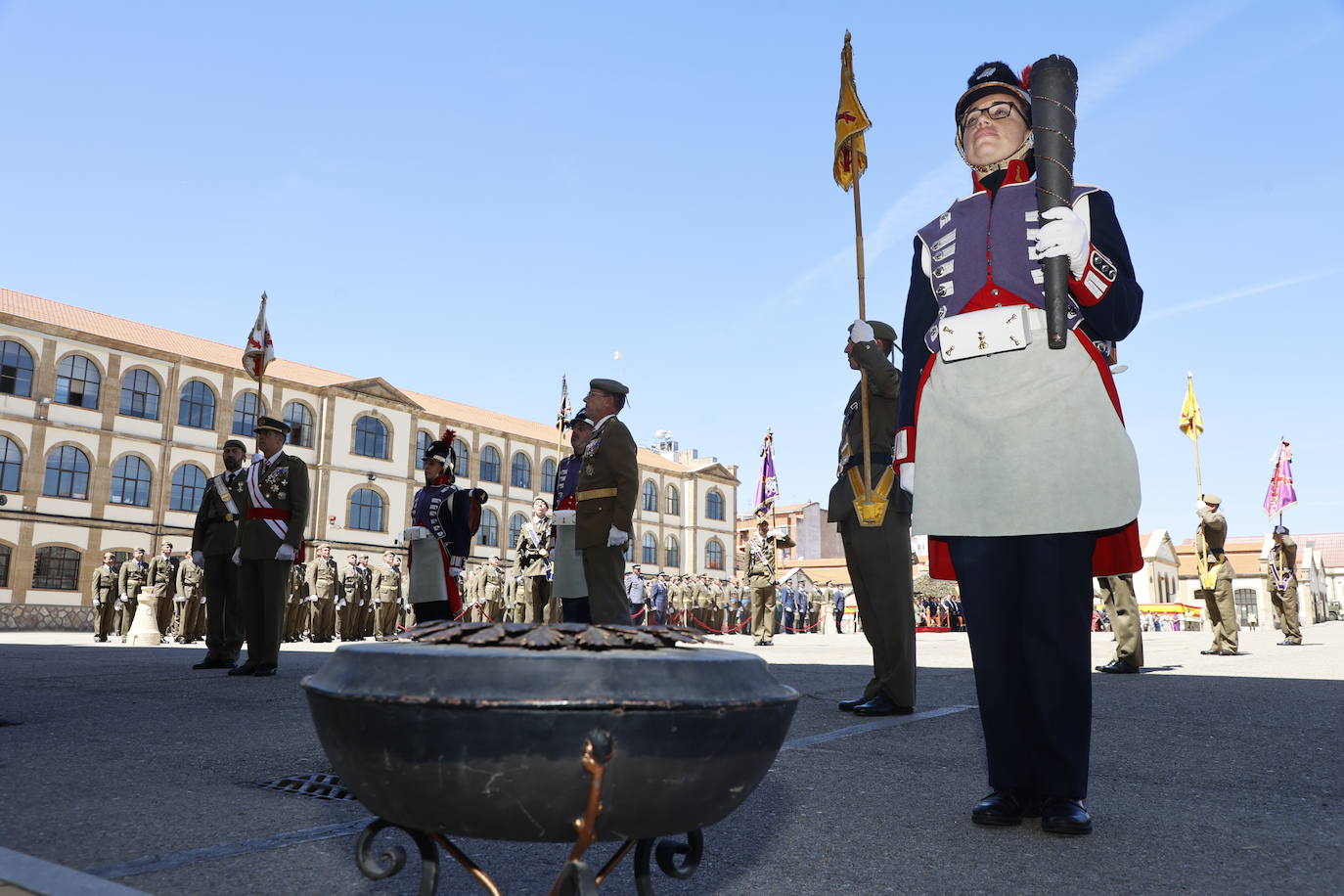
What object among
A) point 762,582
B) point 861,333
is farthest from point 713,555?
point 861,333

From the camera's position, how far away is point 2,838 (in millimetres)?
2314

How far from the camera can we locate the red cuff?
2.71 metres

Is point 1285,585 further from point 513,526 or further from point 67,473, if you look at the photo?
point 513,526

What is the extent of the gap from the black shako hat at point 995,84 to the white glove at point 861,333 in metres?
1.03

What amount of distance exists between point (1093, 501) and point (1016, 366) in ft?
1.41

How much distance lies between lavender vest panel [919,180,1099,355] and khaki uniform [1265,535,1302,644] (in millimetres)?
14959

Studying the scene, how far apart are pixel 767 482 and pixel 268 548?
14.3 metres

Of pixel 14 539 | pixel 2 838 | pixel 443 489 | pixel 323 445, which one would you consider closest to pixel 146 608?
pixel 443 489

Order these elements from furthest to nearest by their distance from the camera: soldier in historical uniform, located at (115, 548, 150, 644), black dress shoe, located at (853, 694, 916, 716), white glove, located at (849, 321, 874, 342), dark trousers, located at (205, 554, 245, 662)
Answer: soldier in historical uniform, located at (115, 548, 150, 644) < dark trousers, located at (205, 554, 245, 662) < black dress shoe, located at (853, 694, 916, 716) < white glove, located at (849, 321, 874, 342)

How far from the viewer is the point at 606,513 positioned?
6184mm

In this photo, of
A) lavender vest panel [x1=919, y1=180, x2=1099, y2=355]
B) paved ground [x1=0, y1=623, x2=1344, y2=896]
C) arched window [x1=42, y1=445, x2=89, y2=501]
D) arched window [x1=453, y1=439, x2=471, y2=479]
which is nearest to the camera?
paved ground [x1=0, y1=623, x2=1344, y2=896]

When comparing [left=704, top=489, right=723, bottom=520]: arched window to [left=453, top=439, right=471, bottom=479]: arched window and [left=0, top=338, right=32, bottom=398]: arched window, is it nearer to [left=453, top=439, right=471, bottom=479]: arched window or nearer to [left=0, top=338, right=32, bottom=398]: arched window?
[left=453, top=439, right=471, bottom=479]: arched window

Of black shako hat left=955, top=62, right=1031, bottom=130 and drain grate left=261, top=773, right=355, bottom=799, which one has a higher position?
black shako hat left=955, top=62, right=1031, bottom=130

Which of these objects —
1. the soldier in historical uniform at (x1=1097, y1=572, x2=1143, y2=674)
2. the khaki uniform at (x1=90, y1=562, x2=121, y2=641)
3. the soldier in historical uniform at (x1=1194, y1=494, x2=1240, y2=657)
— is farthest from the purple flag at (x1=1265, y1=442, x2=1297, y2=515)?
the khaki uniform at (x1=90, y1=562, x2=121, y2=641)
